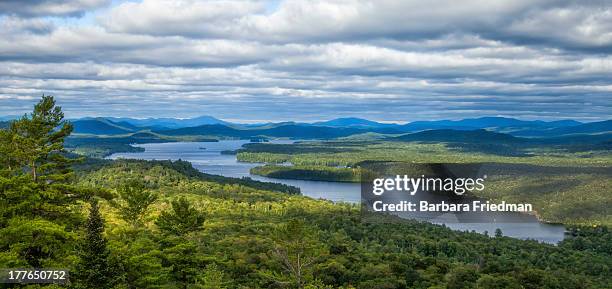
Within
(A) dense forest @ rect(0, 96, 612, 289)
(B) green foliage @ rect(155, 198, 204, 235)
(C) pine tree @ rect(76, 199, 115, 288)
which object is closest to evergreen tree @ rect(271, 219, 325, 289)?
(A) dense forest @ rect(0, 96, 612, 289)

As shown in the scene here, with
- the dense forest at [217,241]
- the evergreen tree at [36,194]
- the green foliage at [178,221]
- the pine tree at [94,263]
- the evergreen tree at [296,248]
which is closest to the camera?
the evergreen tree at [36,194]

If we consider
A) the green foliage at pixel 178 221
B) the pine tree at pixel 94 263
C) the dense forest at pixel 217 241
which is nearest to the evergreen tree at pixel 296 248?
the dense forest at pixel 217 241

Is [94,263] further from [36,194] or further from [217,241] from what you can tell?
[217,241]

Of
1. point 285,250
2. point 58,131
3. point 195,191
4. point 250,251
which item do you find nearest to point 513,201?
point 195,191

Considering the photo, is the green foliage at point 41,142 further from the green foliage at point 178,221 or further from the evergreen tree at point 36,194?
the green foliage at point 178,221

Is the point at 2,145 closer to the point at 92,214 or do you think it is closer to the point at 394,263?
the point at 92,214

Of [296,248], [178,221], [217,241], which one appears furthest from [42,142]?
[217,241]
